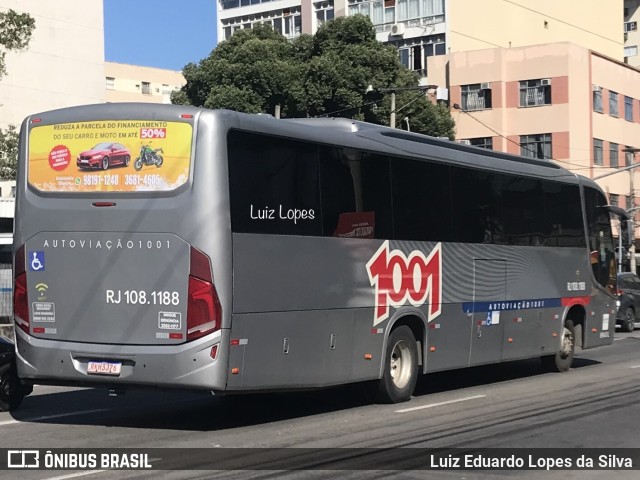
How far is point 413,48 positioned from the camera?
210ft

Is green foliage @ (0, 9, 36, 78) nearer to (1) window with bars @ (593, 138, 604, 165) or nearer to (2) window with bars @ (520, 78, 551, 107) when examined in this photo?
(2) window with bars @ (520, 78, 551, 107)

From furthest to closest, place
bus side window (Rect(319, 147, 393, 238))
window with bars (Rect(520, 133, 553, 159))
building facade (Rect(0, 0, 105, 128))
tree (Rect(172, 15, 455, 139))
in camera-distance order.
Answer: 1. building facade (Rect(0, 0, 105, 128))
2. window with bars (Rect(520, 133, 553, 159))
3. tree (Rect(172, 15, 455, 139))
4. bus side window (Rect(319, 147, 393, 238))

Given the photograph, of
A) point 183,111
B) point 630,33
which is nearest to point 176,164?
point 183,111

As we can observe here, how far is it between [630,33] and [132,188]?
8553 centimetres

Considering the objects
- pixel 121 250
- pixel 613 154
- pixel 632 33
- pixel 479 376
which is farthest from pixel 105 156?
pixel 632 33

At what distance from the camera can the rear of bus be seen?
36.0ft

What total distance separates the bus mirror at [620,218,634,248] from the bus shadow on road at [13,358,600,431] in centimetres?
493

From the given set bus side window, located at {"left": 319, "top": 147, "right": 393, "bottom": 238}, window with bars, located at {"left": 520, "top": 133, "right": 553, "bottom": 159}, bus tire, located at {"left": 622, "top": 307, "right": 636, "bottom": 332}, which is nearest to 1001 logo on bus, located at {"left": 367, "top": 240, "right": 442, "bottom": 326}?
bus side window, located at {"left": 319, "top": 147, "right": 393, "bottom": 238}

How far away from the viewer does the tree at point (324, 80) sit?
48.4 metres

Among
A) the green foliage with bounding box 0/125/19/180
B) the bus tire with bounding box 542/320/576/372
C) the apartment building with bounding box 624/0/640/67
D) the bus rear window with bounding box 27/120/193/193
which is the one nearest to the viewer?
the bus rear window with bounding box 27/120/193/193

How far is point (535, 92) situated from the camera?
59.8 metres

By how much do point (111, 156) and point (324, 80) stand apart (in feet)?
124

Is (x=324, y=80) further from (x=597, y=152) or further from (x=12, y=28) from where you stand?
(x=12, y=28)

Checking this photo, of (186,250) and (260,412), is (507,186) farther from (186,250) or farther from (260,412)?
(186,250)
